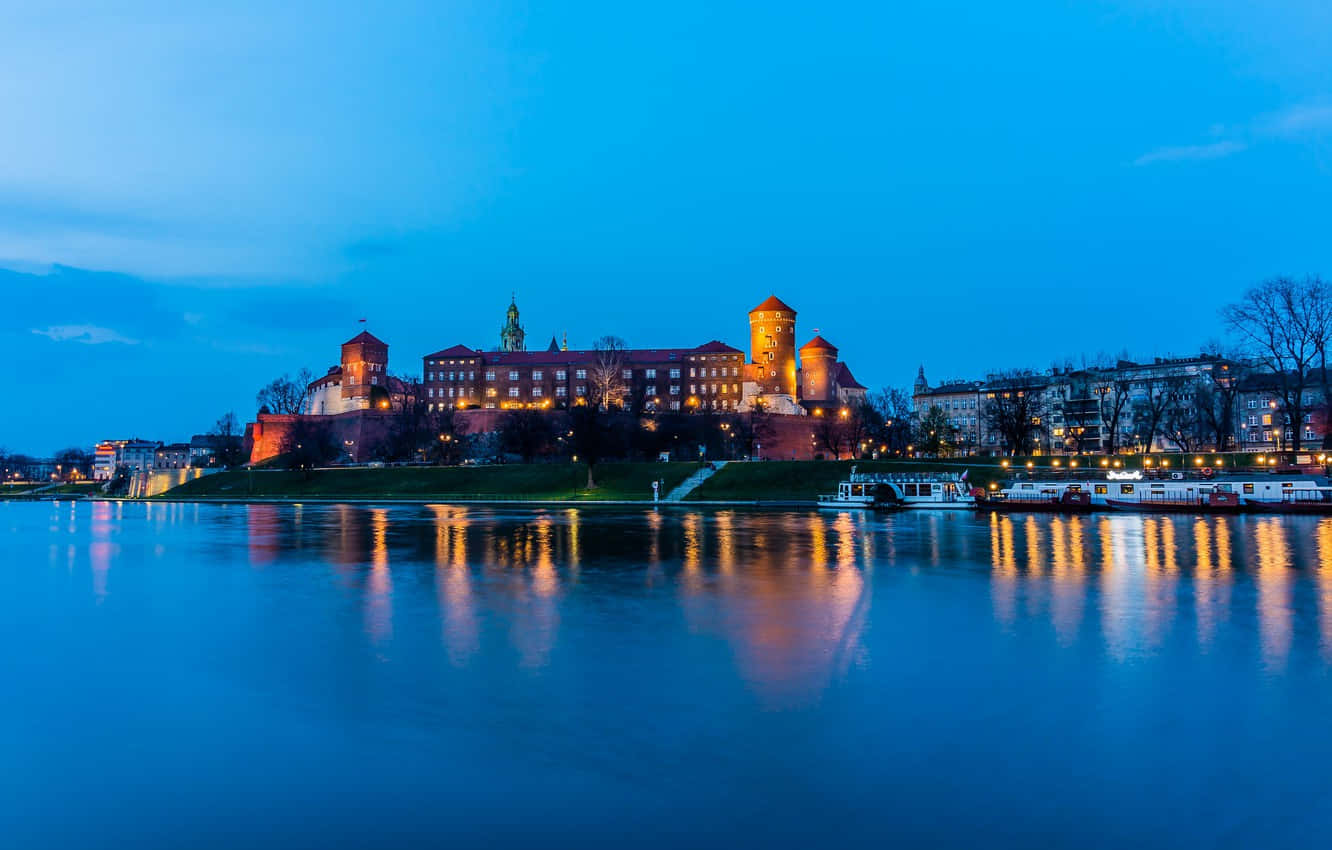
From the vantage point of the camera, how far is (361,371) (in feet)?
332

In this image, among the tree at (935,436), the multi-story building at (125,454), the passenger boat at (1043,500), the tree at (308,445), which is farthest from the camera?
the multi-story building at (125,454)

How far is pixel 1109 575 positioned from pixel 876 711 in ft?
43.6

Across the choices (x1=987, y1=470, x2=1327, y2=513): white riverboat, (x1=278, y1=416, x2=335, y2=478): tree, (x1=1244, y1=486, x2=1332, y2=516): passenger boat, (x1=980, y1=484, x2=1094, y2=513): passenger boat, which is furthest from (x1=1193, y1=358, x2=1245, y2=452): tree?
(x1=278, y1=416, x2=335, y2=478): tree

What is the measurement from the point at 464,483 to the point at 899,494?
3414 cm

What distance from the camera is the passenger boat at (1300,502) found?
137ft

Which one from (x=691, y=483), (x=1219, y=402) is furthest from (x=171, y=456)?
(x=1219, y=402)

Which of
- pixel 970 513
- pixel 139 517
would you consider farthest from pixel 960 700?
pixel 139 517

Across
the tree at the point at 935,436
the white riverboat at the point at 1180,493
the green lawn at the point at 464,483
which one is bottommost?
the white riverboat at the point at 1180,493

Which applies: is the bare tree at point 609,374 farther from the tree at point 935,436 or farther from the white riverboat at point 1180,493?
the white riverboat at point 1180,493

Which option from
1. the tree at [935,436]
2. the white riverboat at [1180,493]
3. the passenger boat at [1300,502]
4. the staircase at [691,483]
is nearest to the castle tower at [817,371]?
the tree at [935,436]

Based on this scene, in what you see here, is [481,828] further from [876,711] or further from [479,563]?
[479,563]

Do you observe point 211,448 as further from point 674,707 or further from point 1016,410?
point 674,707

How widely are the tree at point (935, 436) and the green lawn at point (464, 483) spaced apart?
24583 millimetres

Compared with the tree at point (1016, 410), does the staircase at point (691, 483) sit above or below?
below
